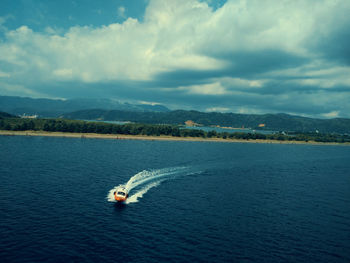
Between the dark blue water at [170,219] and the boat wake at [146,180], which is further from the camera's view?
the boat wake at [146,180]

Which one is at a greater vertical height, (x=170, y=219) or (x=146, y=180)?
(x=146, y=180)

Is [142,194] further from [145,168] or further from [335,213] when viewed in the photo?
[335,213]

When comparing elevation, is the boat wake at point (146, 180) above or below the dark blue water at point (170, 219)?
above

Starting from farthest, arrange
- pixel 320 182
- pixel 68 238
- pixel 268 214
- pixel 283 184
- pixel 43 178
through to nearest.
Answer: pixel 320 182 < pixel 283 184 < pixel 43 178 < pixel 268 214 < pixel 68 238

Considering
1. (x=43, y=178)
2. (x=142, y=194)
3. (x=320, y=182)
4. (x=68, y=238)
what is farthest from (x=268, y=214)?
(x=43, y=178)
